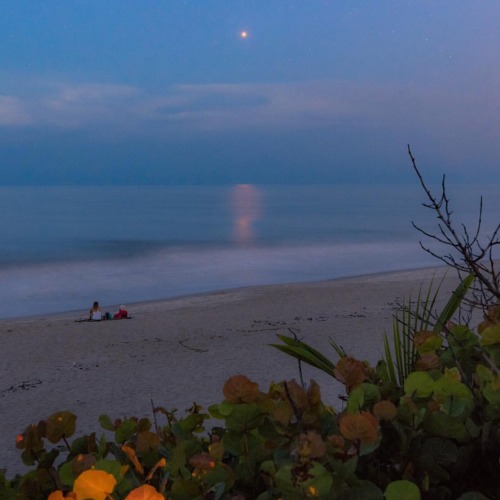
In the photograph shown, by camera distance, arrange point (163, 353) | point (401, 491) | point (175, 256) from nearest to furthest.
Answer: point (401, 491)
point (163, 353)
point (175, 256)

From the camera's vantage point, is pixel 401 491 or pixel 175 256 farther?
pixel 175 256

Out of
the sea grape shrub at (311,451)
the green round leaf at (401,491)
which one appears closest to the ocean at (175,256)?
the sea grape shrub at (311,451)

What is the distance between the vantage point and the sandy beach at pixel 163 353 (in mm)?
7930

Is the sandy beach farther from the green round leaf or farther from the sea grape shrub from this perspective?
the green round leaf

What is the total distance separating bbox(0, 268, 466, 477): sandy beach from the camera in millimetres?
7930

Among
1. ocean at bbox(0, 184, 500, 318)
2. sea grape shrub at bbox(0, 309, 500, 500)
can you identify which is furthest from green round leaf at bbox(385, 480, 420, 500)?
ocean at bbox(0, 184, 500, 318)

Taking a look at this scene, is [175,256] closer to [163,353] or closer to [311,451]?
[163,353]

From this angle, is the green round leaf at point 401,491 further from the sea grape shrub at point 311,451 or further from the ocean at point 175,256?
the ocean at point 175,256

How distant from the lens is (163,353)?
10703 mm

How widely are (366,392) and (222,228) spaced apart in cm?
5424

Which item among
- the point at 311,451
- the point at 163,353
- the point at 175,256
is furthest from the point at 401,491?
the point at 175,256

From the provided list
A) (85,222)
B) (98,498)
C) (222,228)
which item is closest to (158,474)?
(98,498)

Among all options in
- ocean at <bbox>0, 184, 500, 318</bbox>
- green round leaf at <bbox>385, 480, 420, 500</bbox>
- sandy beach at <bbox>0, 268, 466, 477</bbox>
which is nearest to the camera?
green round leaf at <bbox>385, 480, 420, 500</bbox>

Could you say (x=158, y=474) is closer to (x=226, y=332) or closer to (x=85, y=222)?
(x=226, y=332)
